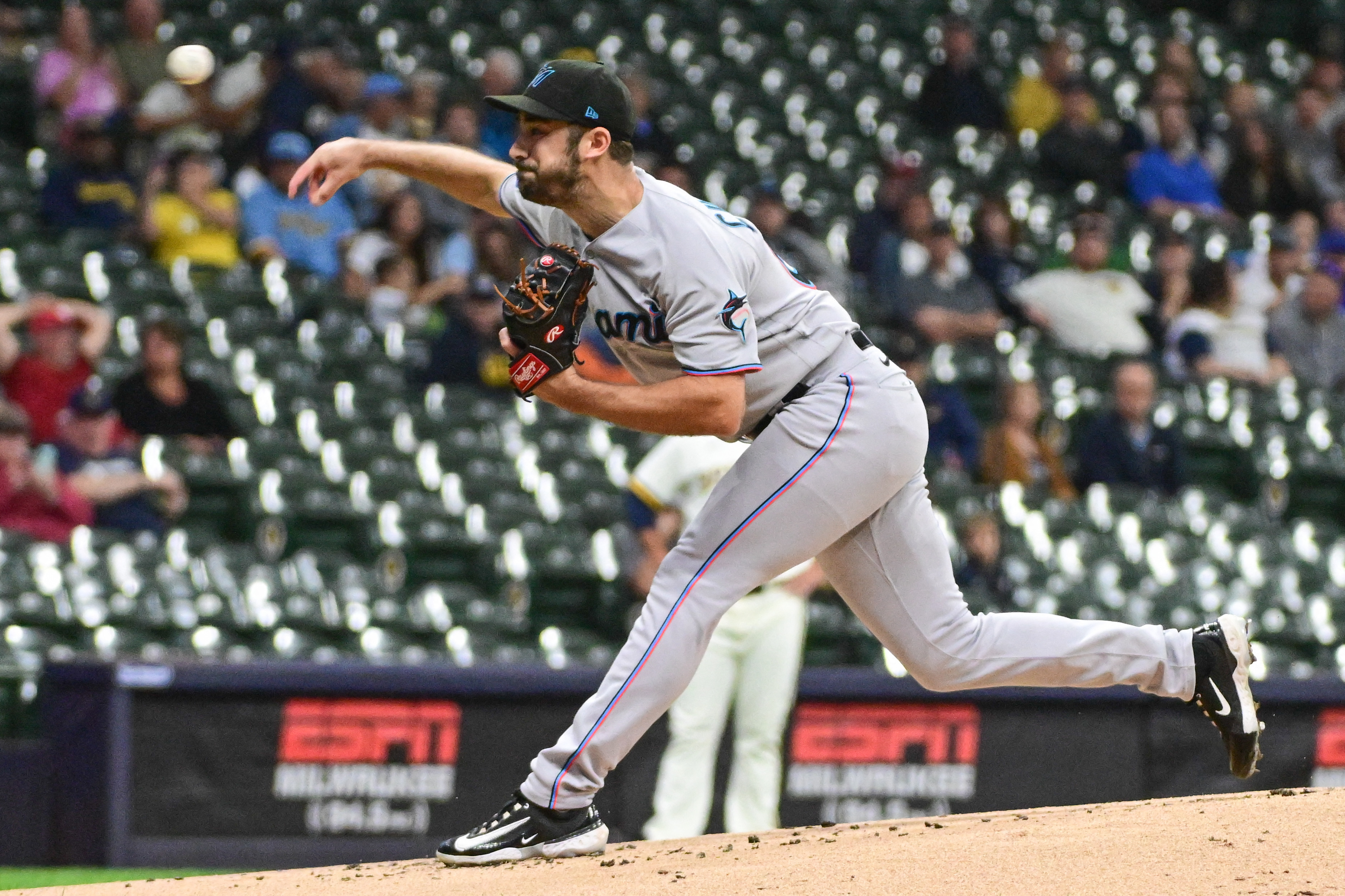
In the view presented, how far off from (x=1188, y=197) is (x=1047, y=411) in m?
3.35

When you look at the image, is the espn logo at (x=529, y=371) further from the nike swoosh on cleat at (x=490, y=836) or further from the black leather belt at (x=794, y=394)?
the nike swoosh on cleat at (x=490, y=836)

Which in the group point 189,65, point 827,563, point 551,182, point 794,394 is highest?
point 189,65

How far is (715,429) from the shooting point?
3699 mm

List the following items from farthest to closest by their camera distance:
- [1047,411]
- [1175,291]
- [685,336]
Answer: [1175,291]
[1047,411]
[685,336]

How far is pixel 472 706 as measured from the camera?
631 cm

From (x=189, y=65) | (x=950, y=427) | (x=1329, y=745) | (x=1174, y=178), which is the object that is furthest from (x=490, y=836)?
(x=1174, y=178)

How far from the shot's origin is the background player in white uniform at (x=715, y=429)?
368 centimetres

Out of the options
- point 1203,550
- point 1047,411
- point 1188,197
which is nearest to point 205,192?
point 1047,411

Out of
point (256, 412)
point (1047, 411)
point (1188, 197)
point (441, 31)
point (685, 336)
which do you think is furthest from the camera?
point (1188, 197)

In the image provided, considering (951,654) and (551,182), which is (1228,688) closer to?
(951,654)

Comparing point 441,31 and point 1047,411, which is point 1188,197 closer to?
point 1047,411

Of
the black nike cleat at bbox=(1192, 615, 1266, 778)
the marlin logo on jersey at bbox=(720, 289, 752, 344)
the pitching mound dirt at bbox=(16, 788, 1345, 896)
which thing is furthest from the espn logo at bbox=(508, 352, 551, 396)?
the black nike cleat at bbox=(1192, 615, 1266, 778)

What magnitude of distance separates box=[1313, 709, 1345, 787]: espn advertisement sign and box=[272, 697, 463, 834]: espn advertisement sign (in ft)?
10.9

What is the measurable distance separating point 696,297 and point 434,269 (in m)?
5.84
